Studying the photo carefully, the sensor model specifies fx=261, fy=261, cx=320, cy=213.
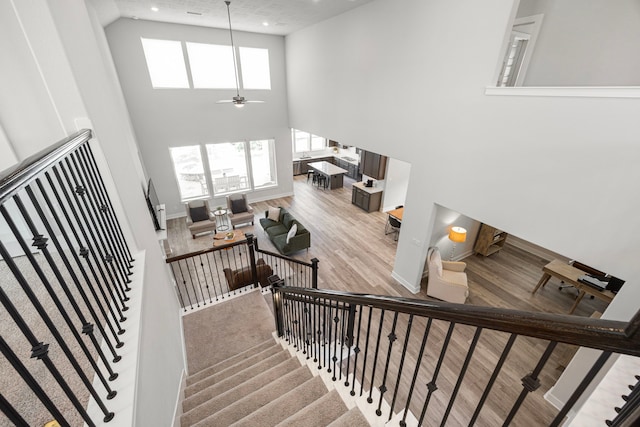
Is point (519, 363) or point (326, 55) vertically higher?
point (326, 55)

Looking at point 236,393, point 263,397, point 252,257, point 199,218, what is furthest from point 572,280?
point 199,218

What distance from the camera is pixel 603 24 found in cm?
351

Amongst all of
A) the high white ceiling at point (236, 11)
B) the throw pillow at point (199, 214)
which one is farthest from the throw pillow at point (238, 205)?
the high white ceiling at point (236, 11)

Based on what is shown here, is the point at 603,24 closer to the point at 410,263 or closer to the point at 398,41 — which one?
the point at 398,41

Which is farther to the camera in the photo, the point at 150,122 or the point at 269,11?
the point at 150,122

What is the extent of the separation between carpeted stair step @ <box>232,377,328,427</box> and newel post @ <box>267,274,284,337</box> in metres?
1.08

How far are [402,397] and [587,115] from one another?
13.4ft

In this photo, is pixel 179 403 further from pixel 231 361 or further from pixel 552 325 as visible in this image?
pixel 552 325

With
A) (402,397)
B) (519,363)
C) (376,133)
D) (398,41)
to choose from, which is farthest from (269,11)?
(519,363)

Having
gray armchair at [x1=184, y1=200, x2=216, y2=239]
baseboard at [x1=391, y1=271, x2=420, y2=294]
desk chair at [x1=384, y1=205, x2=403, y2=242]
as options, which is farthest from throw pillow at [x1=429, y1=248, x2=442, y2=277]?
gray armchair at [x1=184, y1=200, x2=216, y2=239]

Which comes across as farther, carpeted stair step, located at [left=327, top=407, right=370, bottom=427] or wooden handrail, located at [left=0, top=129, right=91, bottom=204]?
carpeted stair step, located at [left=327, top=407, right=370, bottom=427]

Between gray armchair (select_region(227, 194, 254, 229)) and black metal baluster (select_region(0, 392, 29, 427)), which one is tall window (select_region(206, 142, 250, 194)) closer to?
gray armchair (select_region(227, 194, 254, 229))

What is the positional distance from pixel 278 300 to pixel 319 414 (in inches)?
60.9

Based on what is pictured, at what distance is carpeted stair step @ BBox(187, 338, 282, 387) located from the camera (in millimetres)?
3388
